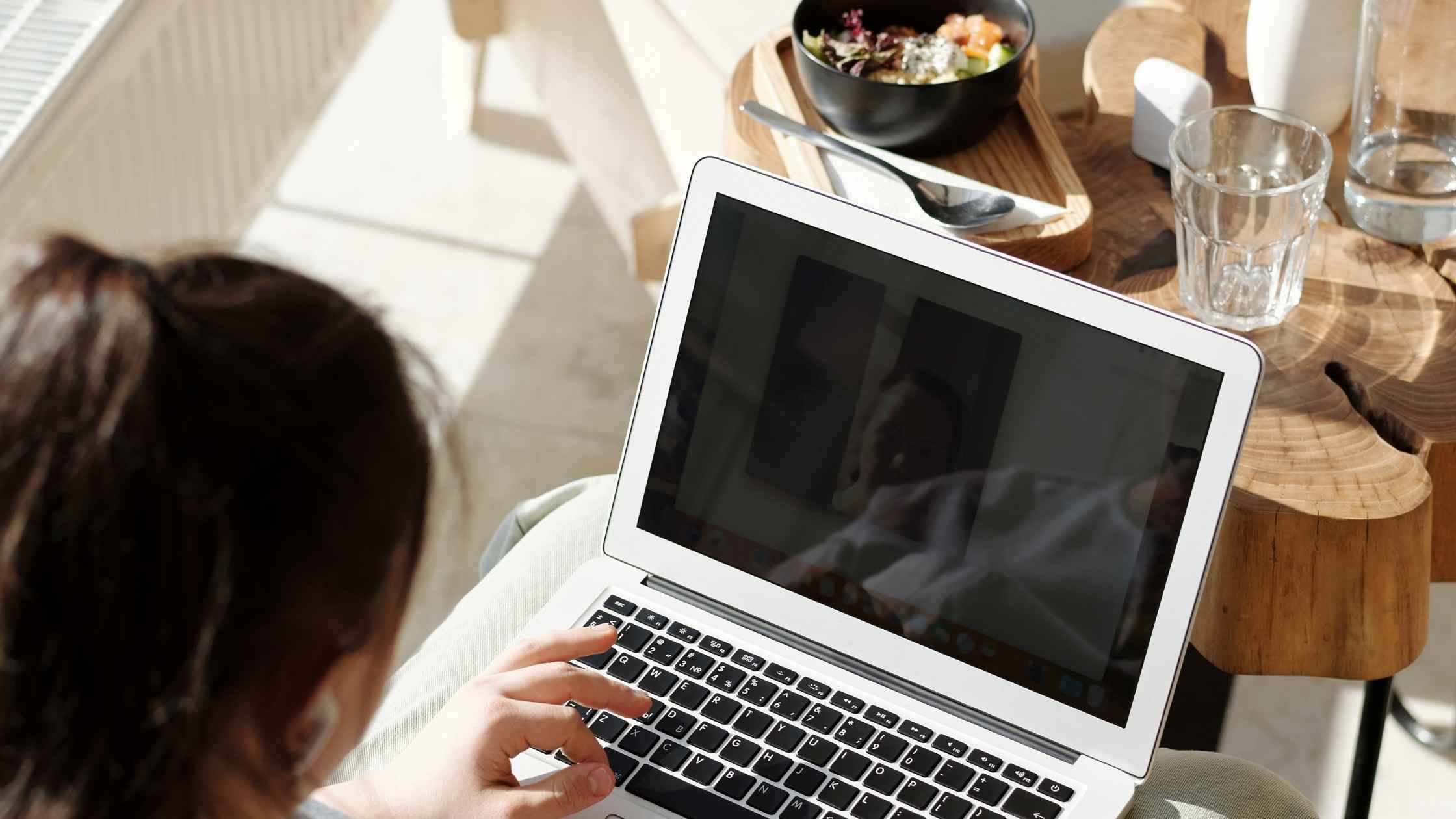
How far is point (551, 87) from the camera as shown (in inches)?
72.2

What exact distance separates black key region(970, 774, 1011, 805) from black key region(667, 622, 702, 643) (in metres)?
0.18

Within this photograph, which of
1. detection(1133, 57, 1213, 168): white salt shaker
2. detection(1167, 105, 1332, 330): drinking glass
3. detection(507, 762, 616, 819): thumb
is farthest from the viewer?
detection(1133, 57, 1213, 168): white salt shaker

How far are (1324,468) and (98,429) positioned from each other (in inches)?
27.5

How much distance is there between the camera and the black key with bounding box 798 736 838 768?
30.1 inches

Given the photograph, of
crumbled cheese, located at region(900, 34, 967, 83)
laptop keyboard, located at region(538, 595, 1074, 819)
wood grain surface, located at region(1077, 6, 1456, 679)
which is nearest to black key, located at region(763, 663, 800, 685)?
laptop keyboard, located at region(538, 595, 1074, 819)

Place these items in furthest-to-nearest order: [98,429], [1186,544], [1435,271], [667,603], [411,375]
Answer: [1435,271] < [667,603] < [1186,544] < [411,375] < [98,429]

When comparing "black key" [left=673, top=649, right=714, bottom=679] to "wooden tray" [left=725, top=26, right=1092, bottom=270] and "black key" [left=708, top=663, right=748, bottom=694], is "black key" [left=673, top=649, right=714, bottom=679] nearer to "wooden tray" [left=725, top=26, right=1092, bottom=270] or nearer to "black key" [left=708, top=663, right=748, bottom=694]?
"black key" [left=708, top=663, right=748, bottom=694]

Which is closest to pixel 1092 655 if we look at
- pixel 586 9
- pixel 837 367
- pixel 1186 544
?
pixel 1186 544

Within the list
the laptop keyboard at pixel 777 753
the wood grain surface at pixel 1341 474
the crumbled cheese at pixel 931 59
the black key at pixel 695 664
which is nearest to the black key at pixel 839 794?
the laptop keyboard at pixel 777 753

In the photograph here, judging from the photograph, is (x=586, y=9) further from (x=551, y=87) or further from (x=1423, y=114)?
(x=1423, y=114)

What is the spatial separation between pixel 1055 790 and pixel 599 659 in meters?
0.27

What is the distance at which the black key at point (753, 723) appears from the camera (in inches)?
30.6

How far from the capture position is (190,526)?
45cm

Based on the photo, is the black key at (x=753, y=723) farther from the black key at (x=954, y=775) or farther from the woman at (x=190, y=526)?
the woman at (x=190, y=526)
